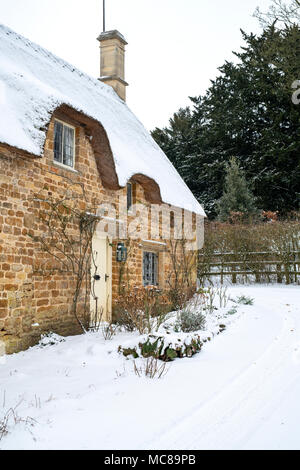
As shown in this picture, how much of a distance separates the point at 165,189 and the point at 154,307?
134 inches

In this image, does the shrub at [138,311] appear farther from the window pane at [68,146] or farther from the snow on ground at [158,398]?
the window pane at [68,146]

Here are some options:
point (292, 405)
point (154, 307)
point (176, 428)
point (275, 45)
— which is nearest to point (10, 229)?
point (154, 307)

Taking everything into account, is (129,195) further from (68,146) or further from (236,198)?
(236,198)

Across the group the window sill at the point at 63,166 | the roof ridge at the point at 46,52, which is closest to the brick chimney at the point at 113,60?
the roof ridge at the point at 46,52

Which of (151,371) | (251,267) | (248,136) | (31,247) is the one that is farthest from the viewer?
(248,136)

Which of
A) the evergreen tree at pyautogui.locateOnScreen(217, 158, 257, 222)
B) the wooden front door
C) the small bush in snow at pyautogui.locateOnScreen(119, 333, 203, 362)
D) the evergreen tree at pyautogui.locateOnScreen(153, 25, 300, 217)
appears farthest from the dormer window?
the evergreen tree at pyautogui.locateOnScreen(153, 25, 300, 217)

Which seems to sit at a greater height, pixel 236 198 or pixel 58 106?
pixel 236 198

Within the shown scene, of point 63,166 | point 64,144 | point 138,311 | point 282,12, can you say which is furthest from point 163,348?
point 282,12

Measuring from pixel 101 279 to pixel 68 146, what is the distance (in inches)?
110

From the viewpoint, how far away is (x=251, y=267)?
615 inches

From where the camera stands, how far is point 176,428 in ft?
10.9

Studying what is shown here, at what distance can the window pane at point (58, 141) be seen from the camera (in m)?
7.72

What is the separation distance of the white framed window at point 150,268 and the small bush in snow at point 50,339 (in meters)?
3.84

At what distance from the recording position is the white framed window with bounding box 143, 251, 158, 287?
10.6 m
